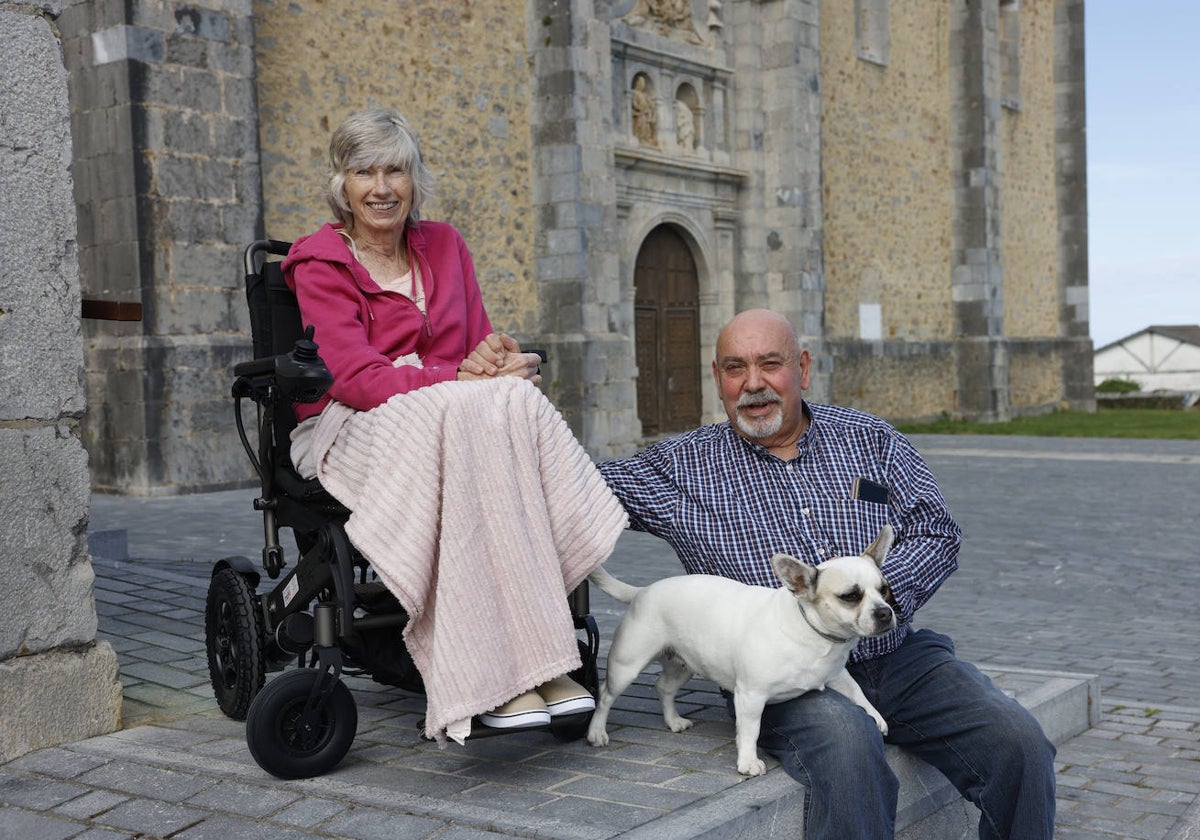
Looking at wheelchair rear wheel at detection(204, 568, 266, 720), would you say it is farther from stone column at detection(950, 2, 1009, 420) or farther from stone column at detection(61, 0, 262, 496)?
stone column at detection(950, 2, 1009, 420)

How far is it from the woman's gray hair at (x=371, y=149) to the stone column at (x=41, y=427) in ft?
2.64

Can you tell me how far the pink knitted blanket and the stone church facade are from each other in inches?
348

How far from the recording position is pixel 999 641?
5984 millimetres

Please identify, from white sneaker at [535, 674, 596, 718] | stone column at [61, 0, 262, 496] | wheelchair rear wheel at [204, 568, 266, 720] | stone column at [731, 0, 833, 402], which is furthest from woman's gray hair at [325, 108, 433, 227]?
stone column at [731, 0, 833, 402]

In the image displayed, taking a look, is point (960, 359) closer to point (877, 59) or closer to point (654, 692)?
point (877, 59)

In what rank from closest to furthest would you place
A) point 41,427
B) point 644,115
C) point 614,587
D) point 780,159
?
point 614,587
point 41,427
point 644,115
point 780,159

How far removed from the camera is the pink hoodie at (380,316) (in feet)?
11.3

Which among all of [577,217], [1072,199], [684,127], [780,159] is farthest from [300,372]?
[1072,199]

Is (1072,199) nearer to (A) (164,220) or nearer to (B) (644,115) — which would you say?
Result: (B) (644,115)

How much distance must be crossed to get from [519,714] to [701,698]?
1.14m

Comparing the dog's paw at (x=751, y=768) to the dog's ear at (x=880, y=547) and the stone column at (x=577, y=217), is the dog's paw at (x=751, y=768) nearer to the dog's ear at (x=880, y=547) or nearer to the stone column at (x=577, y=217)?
the dog's ear at (x=880, y=547)

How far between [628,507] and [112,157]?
9.03 m

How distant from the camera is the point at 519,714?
3.10 m

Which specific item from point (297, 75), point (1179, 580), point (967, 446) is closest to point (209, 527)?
point (297, 75)
